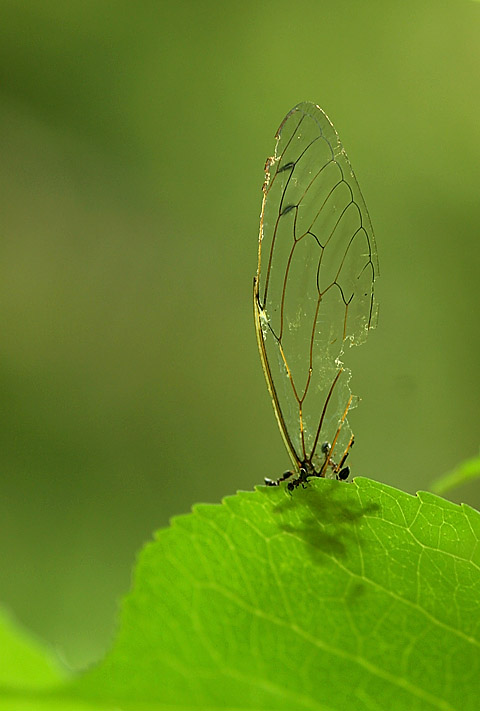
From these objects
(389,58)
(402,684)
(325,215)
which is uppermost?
(389,58)

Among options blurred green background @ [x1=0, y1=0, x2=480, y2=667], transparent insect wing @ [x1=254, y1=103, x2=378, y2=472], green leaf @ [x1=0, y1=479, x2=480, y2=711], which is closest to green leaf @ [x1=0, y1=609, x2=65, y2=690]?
green leaf @ [x1=0, y1=479, x2=480, y2=711]

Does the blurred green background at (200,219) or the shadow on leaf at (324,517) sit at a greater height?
the blurred green background at (200,219)

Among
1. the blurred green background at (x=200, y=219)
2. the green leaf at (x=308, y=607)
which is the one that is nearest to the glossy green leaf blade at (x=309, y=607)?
the green leaf at (x=308, y=607)

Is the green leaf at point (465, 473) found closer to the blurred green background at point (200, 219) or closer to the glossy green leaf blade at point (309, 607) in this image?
the glossy green leaf blade at point (309, 607)

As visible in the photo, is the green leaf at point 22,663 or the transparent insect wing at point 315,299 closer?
the green leaf at point 22,663

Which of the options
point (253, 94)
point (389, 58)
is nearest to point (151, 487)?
point (253, 94)

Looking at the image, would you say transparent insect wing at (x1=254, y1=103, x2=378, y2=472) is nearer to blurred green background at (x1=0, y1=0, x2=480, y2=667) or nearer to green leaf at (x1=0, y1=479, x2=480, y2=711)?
green leaf at (x1=0, y1=479, x2=480, y2=711)

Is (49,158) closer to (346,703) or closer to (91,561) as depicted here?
(91,561)
